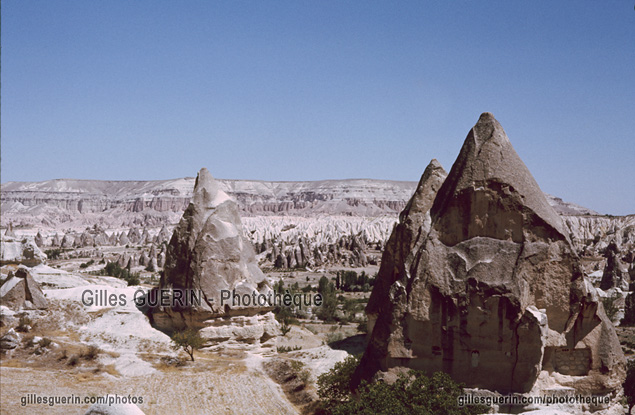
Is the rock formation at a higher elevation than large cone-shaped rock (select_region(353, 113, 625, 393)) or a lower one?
lower

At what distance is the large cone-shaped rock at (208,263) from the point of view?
17125 millimetres

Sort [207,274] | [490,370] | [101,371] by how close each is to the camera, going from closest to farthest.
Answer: [490,370] → [101,371] → [207,274]

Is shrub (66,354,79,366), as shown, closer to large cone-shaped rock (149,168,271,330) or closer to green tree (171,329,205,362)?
green tree (171,329,205,362)

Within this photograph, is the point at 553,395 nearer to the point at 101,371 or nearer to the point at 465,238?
Result: the point at 465,238

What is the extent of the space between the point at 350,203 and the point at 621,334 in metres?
128

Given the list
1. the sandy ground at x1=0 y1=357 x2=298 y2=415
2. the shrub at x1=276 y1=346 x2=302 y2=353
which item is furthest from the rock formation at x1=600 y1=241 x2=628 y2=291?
the sandy ground at x1=0 y1=357 x2=298 y2=415

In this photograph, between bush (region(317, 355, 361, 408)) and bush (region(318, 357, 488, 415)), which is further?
bush (region(317, 355, 361, 408))

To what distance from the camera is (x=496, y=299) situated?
969 centimetres

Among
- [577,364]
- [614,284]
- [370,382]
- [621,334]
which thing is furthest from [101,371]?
[614,284]

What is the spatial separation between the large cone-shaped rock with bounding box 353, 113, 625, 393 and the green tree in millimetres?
7309

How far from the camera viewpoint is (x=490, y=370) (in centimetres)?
980

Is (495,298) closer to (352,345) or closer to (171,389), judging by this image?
(171,389)

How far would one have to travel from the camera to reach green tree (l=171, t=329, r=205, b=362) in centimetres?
1616

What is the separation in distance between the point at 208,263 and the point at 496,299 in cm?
980
